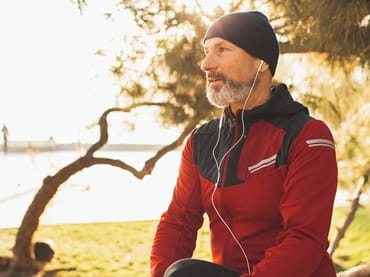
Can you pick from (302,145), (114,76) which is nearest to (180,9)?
(114,76)

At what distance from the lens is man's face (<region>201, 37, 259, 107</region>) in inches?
44.5

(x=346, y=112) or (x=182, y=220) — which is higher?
(x=182, y=220)

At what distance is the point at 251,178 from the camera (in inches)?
40.8

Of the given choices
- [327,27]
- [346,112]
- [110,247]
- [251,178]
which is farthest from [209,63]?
[110,247]

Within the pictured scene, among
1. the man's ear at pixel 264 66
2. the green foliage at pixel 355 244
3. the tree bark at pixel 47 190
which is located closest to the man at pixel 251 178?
the man's ear at pixel 264 66

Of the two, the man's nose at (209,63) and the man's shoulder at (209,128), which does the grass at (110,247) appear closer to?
the man's shoulder at (209,128)

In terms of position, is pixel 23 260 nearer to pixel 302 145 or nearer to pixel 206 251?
pixel 206 251

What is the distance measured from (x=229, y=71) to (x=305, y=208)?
391 millimetres

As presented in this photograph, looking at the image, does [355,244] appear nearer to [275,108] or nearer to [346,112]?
[346,112]

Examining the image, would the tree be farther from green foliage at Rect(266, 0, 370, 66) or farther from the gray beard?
the gray beard

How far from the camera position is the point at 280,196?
1.01m

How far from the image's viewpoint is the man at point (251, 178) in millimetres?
941

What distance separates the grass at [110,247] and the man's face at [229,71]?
3.17m

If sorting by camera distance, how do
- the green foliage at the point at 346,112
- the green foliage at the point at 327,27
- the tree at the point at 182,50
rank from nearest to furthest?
the green foliage at the point at 327,27 → the tree at the point at 182,50 → the green foliage at the point at 346,112
